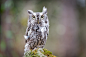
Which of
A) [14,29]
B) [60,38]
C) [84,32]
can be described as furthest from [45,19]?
[84,32]

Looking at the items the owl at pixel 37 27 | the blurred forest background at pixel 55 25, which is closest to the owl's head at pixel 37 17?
the owl at pixel 37 27

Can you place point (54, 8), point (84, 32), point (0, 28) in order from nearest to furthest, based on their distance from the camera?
1. point (0, 28)
2. point (54, 8)
3. point (84, 32)

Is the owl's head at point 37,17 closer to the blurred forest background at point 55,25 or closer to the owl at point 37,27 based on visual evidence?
the owl at point 37,27

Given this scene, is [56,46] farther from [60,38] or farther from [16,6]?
[16,6]

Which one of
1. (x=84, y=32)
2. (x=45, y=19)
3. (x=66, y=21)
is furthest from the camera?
(x=84, y=32)

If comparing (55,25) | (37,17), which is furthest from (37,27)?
(55,25)

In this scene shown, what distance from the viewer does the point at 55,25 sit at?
4652mm

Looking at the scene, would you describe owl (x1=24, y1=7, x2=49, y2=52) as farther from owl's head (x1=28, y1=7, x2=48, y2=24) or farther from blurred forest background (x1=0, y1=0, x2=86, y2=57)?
blurred forest background (x1=0, y1=0, x2=86, y2=57)

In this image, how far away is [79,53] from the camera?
4.47m

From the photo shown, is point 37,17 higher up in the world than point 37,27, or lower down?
higher up

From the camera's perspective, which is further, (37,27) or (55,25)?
(55,25)

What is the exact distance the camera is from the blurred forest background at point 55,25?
375cm

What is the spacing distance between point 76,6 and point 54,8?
101 centimetres

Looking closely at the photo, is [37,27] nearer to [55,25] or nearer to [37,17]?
[37,17]
